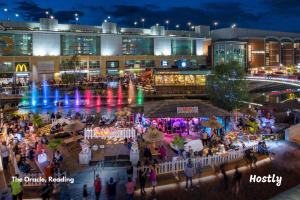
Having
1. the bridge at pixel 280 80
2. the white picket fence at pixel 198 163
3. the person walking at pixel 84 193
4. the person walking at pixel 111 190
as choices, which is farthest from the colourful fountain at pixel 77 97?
the person walking at pixel 111 190

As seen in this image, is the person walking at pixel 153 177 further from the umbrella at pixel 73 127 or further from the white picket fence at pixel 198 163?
the umbrella at pixel 73 127

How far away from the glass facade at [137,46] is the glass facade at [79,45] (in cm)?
630

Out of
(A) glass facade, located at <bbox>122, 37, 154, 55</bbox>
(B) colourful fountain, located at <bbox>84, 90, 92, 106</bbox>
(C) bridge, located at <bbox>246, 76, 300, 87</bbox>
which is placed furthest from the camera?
(A) glass facade, located at <bbox>122, 37, 154, 55</bbox>

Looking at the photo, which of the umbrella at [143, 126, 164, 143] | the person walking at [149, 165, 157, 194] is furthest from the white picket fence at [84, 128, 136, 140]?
the person walking at [149, 165, 157, 194]

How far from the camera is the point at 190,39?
81188 mm

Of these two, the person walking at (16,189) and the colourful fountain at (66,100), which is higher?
the colourful fountain at (66,100)

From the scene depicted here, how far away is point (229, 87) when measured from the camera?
30641 mm

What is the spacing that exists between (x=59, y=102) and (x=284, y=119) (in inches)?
929

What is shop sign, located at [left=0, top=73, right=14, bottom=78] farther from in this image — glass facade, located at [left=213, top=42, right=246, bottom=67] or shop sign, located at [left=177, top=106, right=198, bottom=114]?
shop sign, located at [left=177, top=106, right=198, bottom=114]

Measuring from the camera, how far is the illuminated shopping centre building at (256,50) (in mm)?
74812

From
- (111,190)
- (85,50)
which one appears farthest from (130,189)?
(85,50)

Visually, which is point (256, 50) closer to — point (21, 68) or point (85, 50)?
point (85, 50)

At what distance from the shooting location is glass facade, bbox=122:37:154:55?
7425cm

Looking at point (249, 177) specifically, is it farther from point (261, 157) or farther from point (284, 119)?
point (284, 119)
